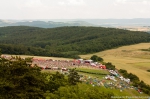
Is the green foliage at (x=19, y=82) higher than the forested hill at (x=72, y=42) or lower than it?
higher

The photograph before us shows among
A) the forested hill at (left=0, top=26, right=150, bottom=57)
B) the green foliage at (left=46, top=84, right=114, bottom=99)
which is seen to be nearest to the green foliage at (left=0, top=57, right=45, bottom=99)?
the green foliage at (left=46, top=84, right=114, bottom=99)

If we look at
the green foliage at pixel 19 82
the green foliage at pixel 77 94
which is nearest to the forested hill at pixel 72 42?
the green foliage at pixel 19 82

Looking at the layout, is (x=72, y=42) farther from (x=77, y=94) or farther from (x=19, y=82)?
(x=77, y=94)

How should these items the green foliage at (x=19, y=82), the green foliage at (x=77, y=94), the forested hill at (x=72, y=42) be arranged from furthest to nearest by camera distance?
the forested hill at (x=72, y=42)
the green foliage at (x=19, y=82)
the green foliage at (x=77, y=94)

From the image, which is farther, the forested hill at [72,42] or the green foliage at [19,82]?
the forested hill at [72,42]

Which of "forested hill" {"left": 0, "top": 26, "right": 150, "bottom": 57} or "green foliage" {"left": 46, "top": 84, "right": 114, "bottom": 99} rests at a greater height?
"green foliage" {"left": 46, "top": 84, "right": 114, "bottom": 99}

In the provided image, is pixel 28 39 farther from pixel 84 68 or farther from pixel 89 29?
pixel 84 68

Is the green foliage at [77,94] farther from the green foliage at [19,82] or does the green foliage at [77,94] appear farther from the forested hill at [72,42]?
the forested hill at [72,42]

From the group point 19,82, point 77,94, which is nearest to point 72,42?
point 19,82

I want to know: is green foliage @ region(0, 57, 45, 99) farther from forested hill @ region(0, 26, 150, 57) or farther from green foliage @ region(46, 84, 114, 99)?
forested hill @ region(0, 26, 150, 57)
